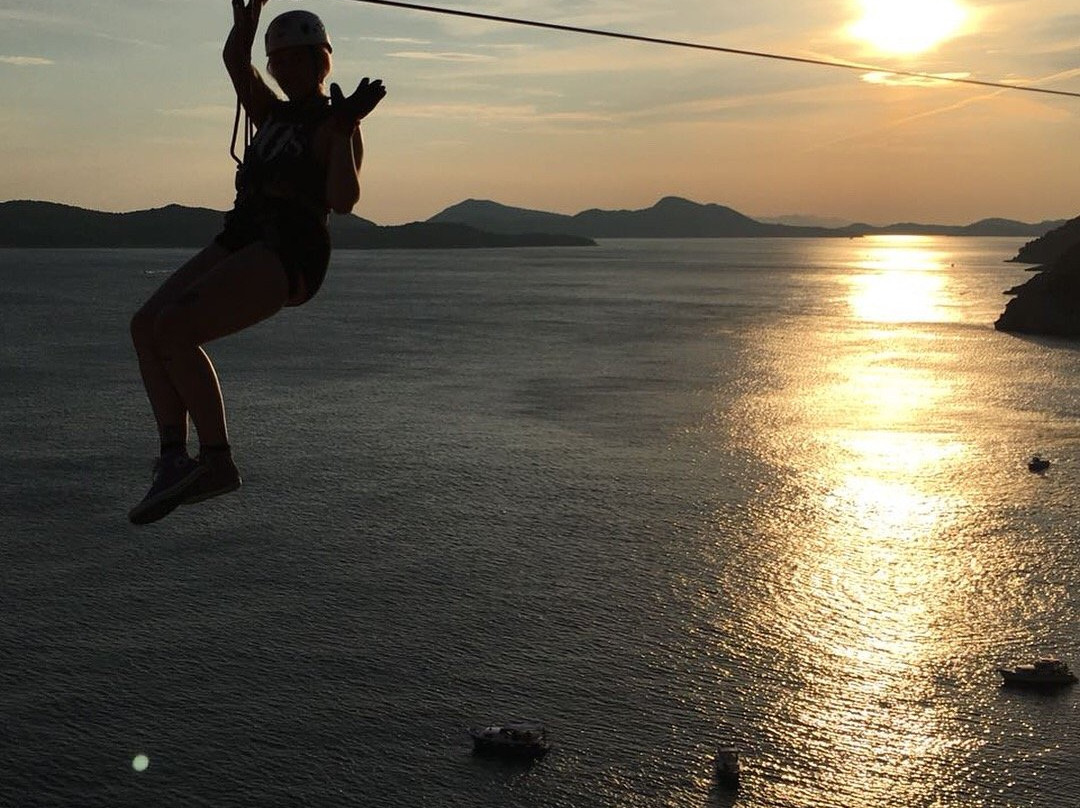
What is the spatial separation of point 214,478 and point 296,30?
235 centimetres

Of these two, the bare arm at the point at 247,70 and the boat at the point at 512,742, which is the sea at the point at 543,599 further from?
the bare arm at the point at 247,70

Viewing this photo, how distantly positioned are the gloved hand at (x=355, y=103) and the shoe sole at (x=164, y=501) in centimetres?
197

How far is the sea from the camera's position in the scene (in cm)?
2595

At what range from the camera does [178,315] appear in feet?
18.1

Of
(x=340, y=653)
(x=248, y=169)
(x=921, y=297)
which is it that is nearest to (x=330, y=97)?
(x=248, y=169)

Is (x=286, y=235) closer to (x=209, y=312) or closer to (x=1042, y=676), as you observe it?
(x=209, y=312)

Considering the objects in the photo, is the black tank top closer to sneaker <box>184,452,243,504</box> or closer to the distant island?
sneaker <box>184,452,243,504</box>

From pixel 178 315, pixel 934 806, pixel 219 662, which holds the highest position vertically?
pixel 178 315

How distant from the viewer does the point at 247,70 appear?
20.0 feet

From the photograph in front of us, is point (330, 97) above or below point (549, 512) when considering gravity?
above

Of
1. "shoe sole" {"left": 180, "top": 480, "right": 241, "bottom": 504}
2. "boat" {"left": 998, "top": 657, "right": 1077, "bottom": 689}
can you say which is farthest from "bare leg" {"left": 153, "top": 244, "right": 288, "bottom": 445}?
"boat" {"left": 998, "top": 657, "right": 1077, "bottom": 689}

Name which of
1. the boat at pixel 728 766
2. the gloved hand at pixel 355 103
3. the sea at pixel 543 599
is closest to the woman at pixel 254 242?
the gloved hand at pixel 355 103

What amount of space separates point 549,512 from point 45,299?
104m

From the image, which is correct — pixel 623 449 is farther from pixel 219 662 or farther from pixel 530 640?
pixel 219 662
